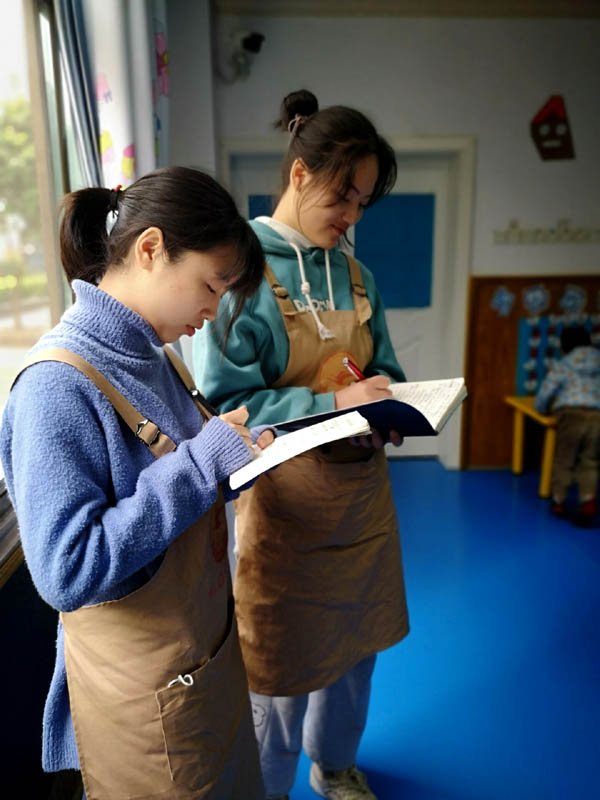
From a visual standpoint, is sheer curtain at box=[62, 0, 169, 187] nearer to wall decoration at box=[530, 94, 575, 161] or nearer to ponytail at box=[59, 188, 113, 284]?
ponytail at box=[59, 188, 113, 284]

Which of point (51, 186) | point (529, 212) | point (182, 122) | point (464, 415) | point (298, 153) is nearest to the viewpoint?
point (298, 153)

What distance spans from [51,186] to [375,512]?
1.43 metres

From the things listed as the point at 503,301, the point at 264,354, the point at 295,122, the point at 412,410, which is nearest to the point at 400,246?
the point at 503,301

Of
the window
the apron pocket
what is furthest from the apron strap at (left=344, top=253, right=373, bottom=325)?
the window

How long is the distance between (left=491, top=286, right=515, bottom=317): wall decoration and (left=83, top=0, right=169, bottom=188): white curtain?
2.37 meters

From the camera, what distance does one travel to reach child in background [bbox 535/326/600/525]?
3.04 metres

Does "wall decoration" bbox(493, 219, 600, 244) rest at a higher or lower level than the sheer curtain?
lower

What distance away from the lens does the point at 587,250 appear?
3.66 meters

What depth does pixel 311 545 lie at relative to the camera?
123cm

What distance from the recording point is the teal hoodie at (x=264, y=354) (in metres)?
1.15

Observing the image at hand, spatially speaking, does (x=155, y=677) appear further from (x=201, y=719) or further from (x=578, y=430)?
(x=578, y=430)

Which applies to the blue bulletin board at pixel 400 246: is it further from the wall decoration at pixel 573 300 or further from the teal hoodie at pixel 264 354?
the teal hoodie at pixel 264 354

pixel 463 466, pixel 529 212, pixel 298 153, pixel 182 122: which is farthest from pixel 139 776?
pixel 529 212

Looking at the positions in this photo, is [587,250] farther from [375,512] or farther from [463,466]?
[375,512]
